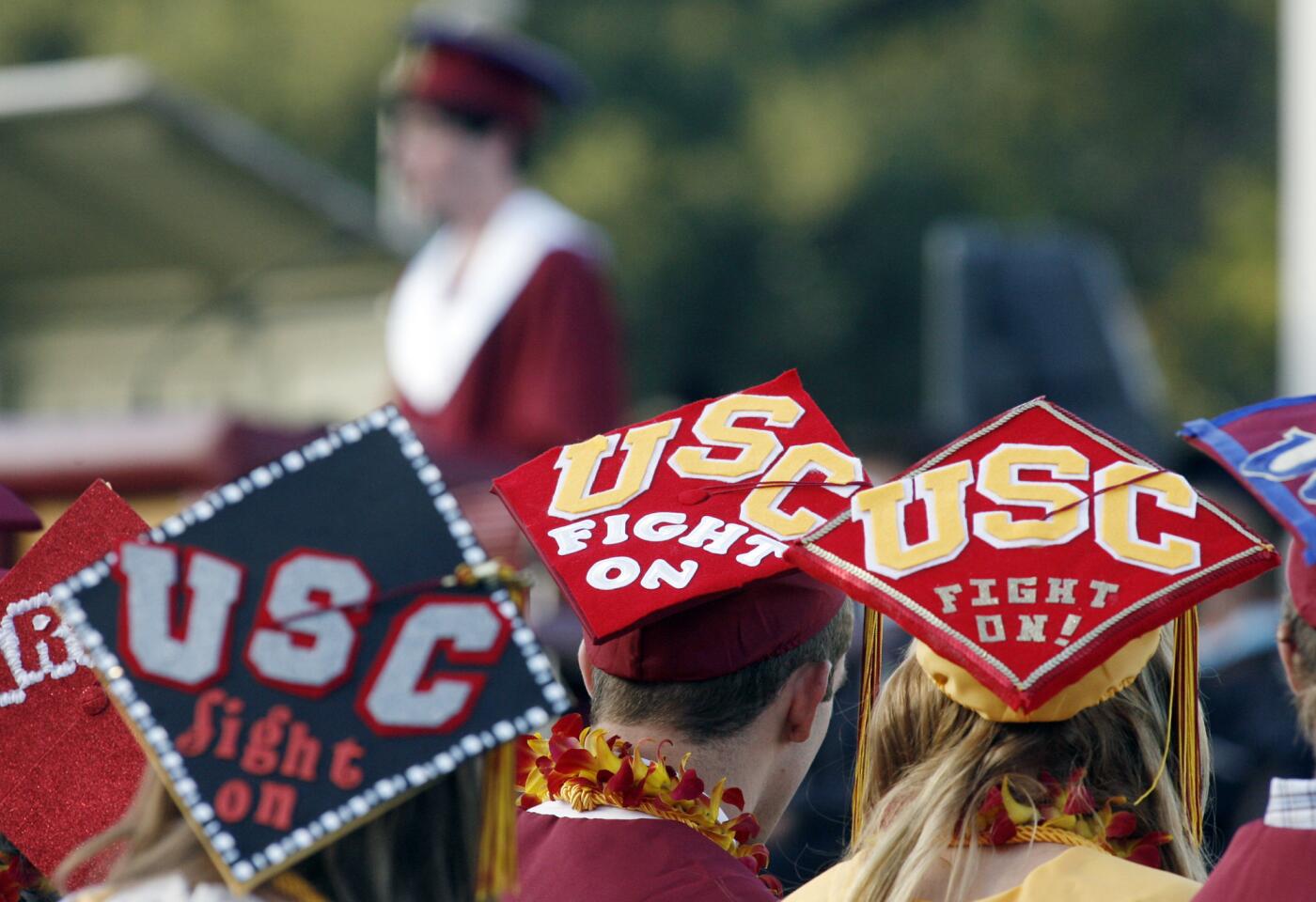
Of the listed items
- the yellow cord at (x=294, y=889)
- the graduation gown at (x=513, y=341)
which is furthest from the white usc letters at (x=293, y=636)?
the graduation gown at (x=513, y=341)

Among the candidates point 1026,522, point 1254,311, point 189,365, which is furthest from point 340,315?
point 1254,311

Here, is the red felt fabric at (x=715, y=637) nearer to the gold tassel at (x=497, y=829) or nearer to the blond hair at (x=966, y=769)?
the blond hair at (x=966, y=769)

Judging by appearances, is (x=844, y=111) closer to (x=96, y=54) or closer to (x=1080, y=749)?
(x=96, y=54)

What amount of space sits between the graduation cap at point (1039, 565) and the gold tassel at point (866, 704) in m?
0.16

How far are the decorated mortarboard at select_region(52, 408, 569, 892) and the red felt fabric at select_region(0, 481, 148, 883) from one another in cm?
43

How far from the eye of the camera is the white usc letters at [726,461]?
8.77 ft

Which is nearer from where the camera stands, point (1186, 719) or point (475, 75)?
point (1186, 719)

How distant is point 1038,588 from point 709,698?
471 mm

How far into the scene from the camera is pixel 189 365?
7.02 m

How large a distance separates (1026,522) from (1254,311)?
20.6m

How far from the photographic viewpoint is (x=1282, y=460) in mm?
2143

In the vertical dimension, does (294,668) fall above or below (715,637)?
above

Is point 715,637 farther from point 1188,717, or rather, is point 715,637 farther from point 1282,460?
point 1282,460

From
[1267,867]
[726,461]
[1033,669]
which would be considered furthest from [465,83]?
[1267,867]
